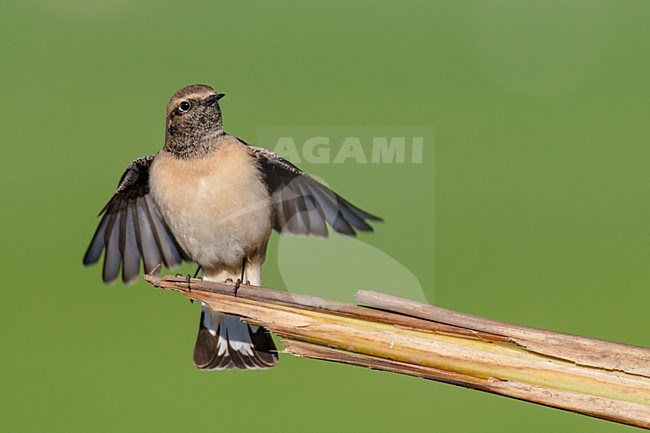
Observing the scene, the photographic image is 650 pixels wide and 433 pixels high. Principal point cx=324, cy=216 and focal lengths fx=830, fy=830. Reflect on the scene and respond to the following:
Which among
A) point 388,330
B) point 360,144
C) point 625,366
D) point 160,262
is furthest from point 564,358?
point 160,262

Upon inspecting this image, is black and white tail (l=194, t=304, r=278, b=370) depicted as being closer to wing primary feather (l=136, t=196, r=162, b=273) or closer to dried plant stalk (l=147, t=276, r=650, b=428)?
wing primary feather (l=136, t=196, r=162, b=273)

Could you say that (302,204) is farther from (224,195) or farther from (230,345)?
(230,345)

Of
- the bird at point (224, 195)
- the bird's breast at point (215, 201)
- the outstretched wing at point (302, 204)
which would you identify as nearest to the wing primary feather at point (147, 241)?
the bird at point (224, 195)

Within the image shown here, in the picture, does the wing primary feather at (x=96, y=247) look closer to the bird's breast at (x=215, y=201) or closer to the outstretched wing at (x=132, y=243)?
the outstretched wing at (x=132, y=243)

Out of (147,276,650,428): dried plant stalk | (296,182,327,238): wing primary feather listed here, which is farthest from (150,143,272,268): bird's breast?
(147,276,650,428): dried plant stalk

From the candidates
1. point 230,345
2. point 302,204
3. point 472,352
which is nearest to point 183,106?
point 302,204

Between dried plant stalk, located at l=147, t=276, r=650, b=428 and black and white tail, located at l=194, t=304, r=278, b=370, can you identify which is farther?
black and white tail, located at l=194, t=304, r=278, b=370

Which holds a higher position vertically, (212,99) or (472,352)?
(212,99)

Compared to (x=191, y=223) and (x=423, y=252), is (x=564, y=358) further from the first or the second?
(x=191, y=223)
